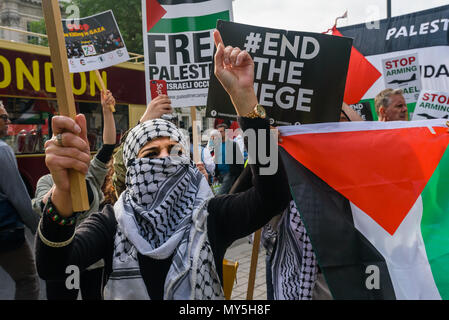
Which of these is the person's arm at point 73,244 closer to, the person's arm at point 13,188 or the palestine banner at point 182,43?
the person's arm at point 13,188

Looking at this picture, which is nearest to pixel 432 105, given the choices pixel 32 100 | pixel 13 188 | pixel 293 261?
pixel 293 261

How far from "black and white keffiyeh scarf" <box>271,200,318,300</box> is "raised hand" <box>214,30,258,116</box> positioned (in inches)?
28.8

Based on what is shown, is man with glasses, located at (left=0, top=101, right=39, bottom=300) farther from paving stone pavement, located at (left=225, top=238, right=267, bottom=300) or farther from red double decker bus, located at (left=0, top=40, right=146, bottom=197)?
red double decker bus, located at (left=0, top=40, right=146, bottom=197)

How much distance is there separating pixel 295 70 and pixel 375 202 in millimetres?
915

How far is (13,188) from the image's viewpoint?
3041 mm

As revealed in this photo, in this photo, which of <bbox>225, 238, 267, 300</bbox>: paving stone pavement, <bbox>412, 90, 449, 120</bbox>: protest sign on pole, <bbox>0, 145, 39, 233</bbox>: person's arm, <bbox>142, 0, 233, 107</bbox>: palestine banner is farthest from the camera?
<bbox>225, 238, 267, 300</bbox>: paving stone pavement

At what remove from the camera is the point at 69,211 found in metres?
1.42

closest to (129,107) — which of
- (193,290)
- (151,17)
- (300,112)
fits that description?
(151,17)

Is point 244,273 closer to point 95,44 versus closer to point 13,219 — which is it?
point 13,219

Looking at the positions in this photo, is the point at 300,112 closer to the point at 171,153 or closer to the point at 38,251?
the point at 171,153

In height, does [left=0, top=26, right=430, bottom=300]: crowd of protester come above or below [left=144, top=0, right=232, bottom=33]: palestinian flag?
below

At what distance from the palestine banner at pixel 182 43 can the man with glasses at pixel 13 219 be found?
50.8 inches

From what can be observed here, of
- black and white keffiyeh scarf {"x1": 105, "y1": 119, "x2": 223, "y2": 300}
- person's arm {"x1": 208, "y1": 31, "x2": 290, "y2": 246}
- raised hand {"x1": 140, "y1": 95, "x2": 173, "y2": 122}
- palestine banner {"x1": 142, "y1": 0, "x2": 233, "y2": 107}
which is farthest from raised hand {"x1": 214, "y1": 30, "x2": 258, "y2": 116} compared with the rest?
palestine banner {"x1": 142, "y1": 0, "x2": 233, "y2": 107}

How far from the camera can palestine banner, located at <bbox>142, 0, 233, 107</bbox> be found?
11.4ft
